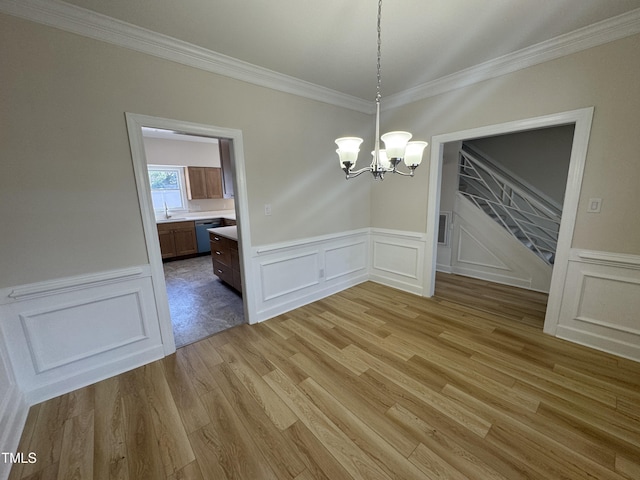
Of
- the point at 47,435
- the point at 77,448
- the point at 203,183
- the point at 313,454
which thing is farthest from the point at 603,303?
the point at 203,183

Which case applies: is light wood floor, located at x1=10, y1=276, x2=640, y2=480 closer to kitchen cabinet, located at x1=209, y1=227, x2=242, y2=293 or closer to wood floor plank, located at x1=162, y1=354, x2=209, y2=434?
wood floor plank, located at x1=162, y1=354, x2=209, y2=434

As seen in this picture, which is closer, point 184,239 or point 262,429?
point 262,429

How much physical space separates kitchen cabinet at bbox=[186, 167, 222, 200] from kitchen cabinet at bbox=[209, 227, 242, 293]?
2.67 metres

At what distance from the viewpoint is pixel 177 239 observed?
547cm

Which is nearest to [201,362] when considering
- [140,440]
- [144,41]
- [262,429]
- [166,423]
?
[166,423]

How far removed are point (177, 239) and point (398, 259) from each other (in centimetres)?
469

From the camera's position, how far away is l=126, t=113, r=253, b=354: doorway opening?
203 cm

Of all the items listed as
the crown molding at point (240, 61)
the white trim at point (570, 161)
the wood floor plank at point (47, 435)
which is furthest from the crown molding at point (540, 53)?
the wood floor plank at point (47, 435)

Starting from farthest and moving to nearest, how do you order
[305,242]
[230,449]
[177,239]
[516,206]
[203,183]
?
[203,183], [177,239], [516,206], [305,242], [230,449]

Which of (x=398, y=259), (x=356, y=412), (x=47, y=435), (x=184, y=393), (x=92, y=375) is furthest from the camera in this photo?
(x=398, y=259)

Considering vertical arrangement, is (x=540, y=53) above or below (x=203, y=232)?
above

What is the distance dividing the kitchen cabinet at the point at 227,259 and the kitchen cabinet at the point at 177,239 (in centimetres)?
192

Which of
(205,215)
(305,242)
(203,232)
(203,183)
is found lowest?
(203,232)

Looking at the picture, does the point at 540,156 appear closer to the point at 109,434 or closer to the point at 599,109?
the point at 599,109
